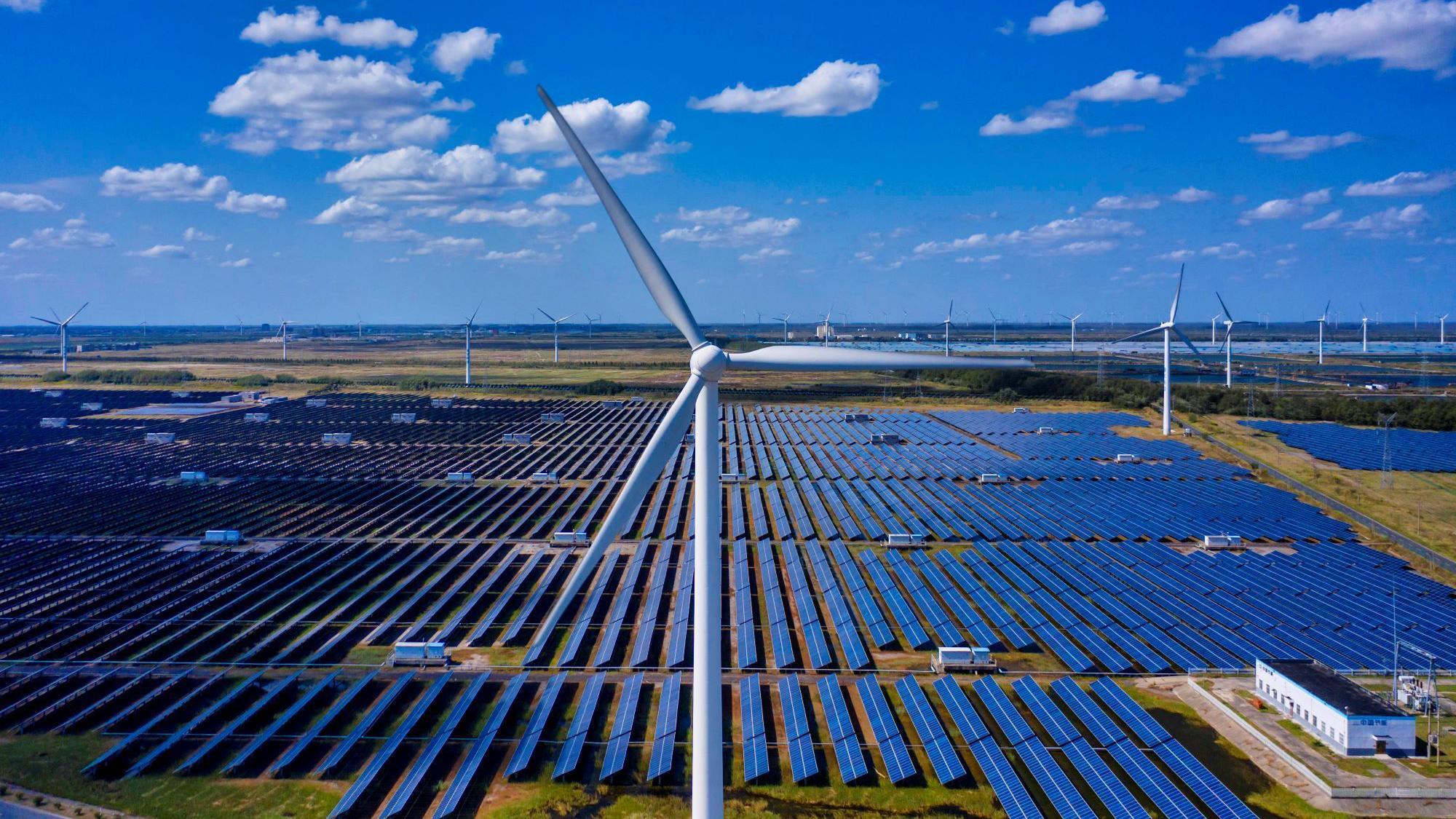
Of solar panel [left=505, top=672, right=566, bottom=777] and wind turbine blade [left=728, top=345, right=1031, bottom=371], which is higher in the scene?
wind turbine blade [left=728, top=345, right=1031, bottom=371]

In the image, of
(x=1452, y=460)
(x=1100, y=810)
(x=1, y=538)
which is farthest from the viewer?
(x=1452, y=460)

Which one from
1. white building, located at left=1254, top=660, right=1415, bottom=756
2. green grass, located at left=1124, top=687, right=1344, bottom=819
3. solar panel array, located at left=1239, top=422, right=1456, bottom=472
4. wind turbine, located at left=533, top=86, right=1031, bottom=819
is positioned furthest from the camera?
solar panel array, located at left=1239, top=422, right=1456, bottom=472

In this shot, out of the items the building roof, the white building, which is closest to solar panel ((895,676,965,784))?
the white building

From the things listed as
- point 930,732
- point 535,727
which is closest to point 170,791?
point 535,727

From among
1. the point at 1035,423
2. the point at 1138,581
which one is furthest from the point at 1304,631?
the point at 1035,423

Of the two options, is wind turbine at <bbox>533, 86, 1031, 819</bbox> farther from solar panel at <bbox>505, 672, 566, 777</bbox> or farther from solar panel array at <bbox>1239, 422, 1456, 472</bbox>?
solar panel array at <bbox>1239, 422, 1456, 472</bbox>

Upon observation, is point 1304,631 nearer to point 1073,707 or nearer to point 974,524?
point 1073,707
